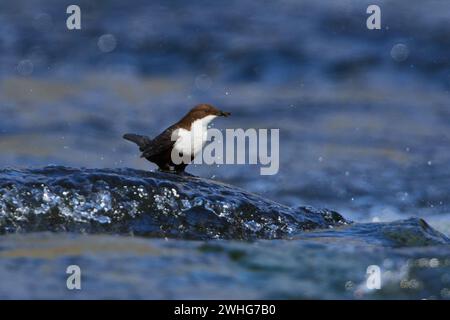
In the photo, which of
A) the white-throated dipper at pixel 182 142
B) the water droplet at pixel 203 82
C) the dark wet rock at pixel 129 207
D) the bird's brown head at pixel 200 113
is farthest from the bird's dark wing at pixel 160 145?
the water droplet at pixel 203 82

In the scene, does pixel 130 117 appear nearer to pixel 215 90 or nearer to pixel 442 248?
pixel 215 90

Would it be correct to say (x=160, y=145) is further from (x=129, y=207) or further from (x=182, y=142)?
(x=129, y=207)

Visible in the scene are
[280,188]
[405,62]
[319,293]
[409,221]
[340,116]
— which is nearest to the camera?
[319,293]

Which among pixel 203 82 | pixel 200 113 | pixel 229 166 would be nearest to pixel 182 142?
pixel 200 113

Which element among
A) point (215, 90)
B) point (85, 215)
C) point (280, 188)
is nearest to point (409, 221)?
point (85, 215)

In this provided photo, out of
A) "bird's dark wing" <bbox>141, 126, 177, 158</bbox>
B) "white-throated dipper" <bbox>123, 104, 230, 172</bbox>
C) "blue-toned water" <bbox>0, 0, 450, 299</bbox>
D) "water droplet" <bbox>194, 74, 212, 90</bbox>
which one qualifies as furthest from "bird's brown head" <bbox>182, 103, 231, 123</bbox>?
"water droplet" <bbox>194, 74, 212, 90</bbox>
